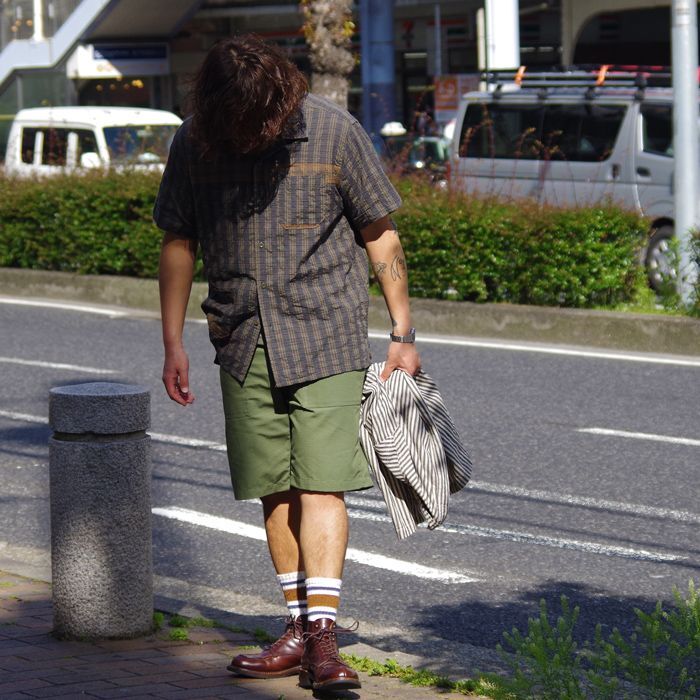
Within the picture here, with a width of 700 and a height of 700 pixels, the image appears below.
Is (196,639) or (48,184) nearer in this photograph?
(196,639)

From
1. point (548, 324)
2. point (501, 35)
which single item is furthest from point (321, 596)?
point (501, 35)

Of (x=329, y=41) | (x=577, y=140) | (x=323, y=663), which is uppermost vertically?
(x=329, y=41)

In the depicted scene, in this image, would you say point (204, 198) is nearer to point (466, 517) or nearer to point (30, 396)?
point (466, 517)

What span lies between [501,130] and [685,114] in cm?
544

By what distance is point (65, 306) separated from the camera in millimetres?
15289

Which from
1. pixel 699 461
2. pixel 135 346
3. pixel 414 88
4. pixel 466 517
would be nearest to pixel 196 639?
pixel 466 517

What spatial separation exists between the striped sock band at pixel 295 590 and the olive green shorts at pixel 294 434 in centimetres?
28

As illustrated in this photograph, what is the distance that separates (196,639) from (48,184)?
12.5m

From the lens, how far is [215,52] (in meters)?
4.06

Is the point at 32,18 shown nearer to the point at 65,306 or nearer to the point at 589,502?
the point at 65,306

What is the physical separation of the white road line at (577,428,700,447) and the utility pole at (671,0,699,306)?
13.8ft

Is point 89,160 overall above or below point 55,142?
below

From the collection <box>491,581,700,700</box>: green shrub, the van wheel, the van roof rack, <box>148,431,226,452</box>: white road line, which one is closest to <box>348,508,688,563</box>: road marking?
<box>148,431,226,452</box>: white road line

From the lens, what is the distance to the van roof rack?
16.9 metres
